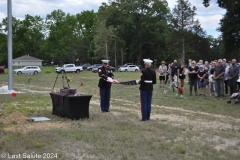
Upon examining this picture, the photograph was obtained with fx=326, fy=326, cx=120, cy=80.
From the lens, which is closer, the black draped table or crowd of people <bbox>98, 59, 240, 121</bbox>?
the black draped table

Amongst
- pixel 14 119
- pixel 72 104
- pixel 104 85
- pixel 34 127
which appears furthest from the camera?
pixel 104 85

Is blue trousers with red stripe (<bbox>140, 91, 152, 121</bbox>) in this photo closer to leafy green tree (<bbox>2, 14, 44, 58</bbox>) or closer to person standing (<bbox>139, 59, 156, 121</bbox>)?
person standing (<bbox>139, 59, 156, 121</bbox>)

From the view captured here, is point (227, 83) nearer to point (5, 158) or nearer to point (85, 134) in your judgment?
point (85, 134)

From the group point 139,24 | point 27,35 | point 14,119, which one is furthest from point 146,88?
point 27,35

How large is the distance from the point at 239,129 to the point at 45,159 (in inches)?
223

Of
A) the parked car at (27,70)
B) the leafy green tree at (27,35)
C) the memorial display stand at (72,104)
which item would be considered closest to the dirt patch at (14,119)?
the memorial display stand at (72,104)

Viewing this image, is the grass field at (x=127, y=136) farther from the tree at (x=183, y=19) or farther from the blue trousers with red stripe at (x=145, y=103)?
the tree at (x=183, y=19)

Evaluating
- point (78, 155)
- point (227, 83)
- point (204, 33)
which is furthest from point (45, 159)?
point (204, 33)

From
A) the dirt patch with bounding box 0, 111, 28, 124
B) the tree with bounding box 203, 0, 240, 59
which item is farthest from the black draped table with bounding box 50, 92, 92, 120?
the tree with bounding box 203, 0, 240, 59

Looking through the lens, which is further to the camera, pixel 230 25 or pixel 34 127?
pixel 230 25

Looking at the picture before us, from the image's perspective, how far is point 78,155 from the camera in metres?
6.25

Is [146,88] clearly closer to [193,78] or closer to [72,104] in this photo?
[72,104]

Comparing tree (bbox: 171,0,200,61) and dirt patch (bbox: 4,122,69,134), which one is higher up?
tree (bbox: 171,0,200,61)

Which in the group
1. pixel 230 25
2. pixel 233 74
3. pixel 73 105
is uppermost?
pixel 230 25
